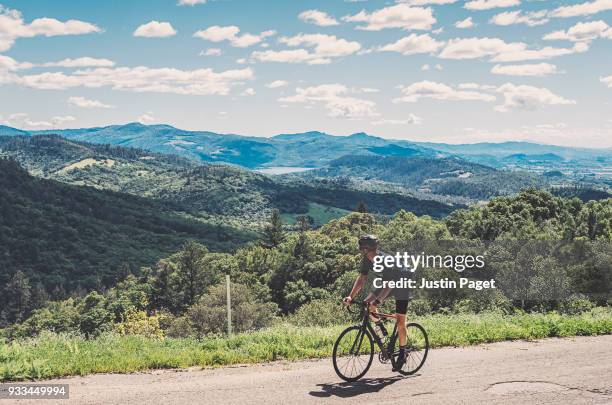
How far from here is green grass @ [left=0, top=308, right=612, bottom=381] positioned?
10.2 meters

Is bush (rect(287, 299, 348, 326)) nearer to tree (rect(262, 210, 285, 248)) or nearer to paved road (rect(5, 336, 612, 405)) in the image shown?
paved road (rect(5, 336, 612, 405))

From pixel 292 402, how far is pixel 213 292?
51.0 metres

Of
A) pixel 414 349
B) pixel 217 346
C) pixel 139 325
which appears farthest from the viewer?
pixel 139 325

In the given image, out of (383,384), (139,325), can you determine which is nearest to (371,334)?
(383,384)

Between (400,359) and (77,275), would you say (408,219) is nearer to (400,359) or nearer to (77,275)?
(400,359)

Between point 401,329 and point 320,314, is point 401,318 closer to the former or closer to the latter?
point 401,329

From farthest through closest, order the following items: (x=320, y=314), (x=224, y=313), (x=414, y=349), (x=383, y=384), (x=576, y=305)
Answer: (x=224, y=313) < (x=320, y=314) < (x=576, y=305) < (x=414, y=349) < (x=383, y=384)

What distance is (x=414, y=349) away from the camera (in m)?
10.9

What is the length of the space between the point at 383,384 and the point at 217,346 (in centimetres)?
416

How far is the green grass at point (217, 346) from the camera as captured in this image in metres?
10.2

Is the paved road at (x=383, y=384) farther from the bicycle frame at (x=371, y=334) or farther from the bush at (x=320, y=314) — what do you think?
the bush at (x=320, y=314)

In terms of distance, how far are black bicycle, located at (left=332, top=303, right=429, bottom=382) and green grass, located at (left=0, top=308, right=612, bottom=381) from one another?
166 centimetres

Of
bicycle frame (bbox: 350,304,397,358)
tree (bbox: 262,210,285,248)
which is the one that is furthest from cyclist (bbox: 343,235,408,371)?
tree (bbox: 262,210,285,248)

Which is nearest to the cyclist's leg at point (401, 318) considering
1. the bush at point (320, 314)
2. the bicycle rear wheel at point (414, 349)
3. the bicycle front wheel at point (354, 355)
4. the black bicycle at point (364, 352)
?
the black bicycle at point (364, 352)
